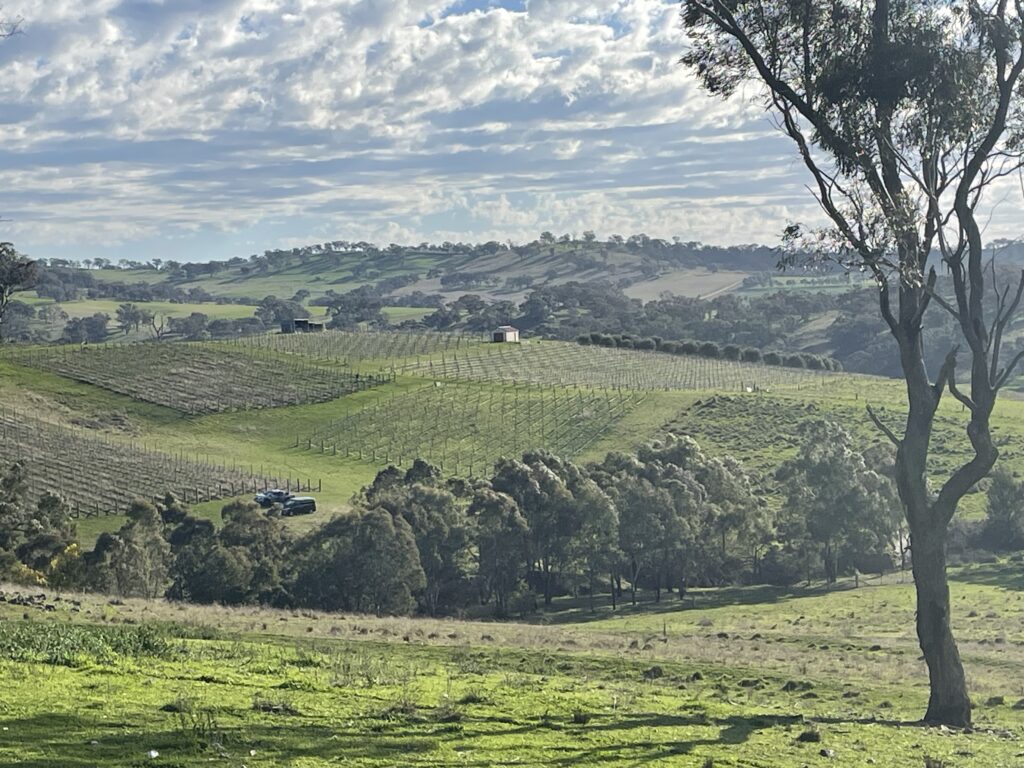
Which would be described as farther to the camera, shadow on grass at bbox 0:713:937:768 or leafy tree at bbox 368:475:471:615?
leafy tree at bbox 368:475:471:615

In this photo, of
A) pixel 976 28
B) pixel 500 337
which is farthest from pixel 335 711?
pixel 500 337

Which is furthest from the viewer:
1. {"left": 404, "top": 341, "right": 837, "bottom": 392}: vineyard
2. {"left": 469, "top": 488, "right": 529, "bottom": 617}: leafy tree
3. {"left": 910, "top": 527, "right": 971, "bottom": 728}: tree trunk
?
{"left": 404, "top": 341, "right": 837, "bottom": 392}: vineyard

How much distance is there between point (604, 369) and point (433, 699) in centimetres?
12743

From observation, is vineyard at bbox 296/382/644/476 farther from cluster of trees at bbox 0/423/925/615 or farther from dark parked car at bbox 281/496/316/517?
cluster of trees at bbox 0/423/925/615

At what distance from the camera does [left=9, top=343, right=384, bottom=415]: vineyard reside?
120000 mm

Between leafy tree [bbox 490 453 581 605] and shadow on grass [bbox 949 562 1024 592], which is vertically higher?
leafy tree [bbox 490 453 581 605]

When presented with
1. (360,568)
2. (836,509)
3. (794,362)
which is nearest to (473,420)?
(836,509)

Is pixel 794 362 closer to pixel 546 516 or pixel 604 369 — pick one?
pixel 604 369

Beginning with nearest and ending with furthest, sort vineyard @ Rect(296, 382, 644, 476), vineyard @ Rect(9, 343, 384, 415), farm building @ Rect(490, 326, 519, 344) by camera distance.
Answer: vineyard @ Rect(296, 382, 644, 476) < vineyard @ Rect(9, 343, 384, 415) < farm building @ Rect(490, 326, 519, 344)

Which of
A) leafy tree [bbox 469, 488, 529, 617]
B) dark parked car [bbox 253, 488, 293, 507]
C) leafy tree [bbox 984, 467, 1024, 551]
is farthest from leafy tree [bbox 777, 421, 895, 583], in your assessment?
dark parked car [bbox 253, 488, 293, 507]

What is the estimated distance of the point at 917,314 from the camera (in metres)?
21.3

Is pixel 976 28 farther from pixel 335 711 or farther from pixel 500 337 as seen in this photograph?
pixel 500 337

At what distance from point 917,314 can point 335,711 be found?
1332 cm

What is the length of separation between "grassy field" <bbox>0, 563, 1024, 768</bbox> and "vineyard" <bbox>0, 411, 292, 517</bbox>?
49.5m
